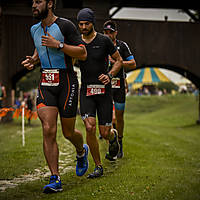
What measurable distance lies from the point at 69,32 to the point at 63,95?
2.87 ft

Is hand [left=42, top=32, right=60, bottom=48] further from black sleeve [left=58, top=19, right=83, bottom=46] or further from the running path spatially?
the running path

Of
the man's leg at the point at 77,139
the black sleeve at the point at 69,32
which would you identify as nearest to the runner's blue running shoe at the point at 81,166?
the man's leg at the point at 77,139

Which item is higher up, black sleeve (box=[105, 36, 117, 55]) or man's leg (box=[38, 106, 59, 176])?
black sleeve (box=[105, 36, 117, 55])

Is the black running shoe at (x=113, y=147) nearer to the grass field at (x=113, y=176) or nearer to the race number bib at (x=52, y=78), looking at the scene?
the grass field at (x=113, y=176)

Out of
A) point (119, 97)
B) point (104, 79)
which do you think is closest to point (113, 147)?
point (119, 97)

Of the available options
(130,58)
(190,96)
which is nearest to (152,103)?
(190,96)

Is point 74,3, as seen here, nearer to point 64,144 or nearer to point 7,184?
point 64,144

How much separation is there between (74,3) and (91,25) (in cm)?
1953

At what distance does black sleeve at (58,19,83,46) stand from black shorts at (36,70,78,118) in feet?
1.41

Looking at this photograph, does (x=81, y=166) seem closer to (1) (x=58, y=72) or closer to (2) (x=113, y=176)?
(2) (x=113, y=176)

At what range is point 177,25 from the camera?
23562mm

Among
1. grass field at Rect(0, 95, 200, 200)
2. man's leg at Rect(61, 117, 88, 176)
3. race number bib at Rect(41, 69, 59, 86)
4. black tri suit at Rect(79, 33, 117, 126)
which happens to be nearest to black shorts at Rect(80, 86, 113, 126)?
black tri suit at Rect(79, 33, 117, 126)

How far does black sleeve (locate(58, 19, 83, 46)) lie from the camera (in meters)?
5.79

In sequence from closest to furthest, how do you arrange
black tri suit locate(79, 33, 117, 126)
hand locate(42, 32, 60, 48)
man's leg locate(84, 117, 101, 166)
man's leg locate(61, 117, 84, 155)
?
hand locate(42, 32, 60, 48)
man's leg locate(61, 117, 84, 155)
man's leg locate(84, 117, 101, 166)
black tri suit locate(79, 33, 117, 126)
